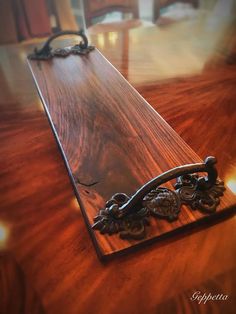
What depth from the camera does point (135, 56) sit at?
124 centimetres

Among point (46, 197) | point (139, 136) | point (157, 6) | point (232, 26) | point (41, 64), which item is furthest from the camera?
point (157, 6)

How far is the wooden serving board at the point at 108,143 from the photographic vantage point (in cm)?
49

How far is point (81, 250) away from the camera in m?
0.47

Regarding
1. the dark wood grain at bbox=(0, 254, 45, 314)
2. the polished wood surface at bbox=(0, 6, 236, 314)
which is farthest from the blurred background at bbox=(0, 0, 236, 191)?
the dark wood grain at bbox=(0, 254, 45, 314)

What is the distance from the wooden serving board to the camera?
1.62ft

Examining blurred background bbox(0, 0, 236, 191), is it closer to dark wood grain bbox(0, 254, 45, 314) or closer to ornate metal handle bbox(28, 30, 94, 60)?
ornate metal handle bbox(28, 30, 94, 60)

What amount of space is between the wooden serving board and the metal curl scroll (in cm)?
1

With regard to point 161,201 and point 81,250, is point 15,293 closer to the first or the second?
point 81,250

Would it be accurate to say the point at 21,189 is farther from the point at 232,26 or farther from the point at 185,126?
the point at 232,26

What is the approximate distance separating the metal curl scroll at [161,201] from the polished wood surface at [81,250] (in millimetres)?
41

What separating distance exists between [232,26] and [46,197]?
155cm

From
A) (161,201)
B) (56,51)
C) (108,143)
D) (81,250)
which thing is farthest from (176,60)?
(81,250)

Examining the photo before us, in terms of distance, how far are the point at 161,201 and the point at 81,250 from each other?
0.17m

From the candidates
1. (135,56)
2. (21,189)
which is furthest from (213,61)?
(21,189)
